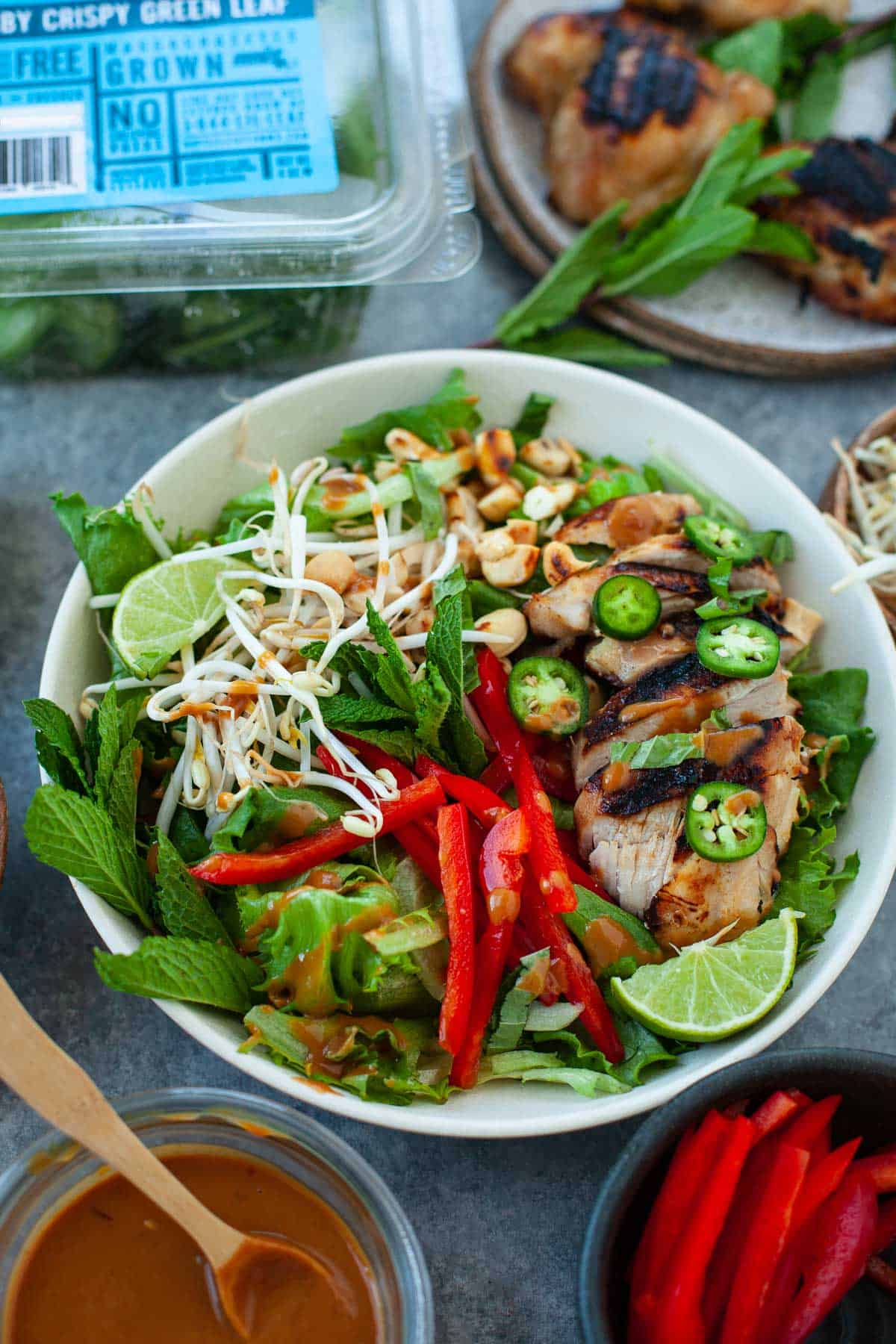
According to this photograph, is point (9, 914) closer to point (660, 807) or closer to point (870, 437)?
point (660, 807)

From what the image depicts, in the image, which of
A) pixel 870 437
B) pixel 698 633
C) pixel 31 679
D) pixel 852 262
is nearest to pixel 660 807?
pixel 698 633

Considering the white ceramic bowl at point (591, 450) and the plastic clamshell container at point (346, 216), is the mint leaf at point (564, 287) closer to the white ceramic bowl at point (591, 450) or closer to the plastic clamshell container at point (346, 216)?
the plastic clamshell container at point (346, 216)

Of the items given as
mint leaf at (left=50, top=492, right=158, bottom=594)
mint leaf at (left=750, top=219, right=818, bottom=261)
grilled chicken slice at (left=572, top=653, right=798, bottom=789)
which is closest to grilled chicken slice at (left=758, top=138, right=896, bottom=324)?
mint leaf at (left=750, top=219, right=818, bottom=261)

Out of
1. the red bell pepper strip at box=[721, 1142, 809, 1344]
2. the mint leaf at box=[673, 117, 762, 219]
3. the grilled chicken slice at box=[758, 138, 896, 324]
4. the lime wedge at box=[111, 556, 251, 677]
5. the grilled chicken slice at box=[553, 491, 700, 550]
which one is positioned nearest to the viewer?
the red bell pepper strip at box=[721, 1142, 809, 1344]

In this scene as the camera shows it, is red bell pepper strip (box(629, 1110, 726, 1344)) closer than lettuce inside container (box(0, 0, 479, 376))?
Yes

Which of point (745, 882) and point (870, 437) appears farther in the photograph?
point (870, 437)

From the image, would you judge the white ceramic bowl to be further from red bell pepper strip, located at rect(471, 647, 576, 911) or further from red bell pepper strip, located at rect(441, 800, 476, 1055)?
red bell pepper strip, located at rect(471, 647, 576, 911)
